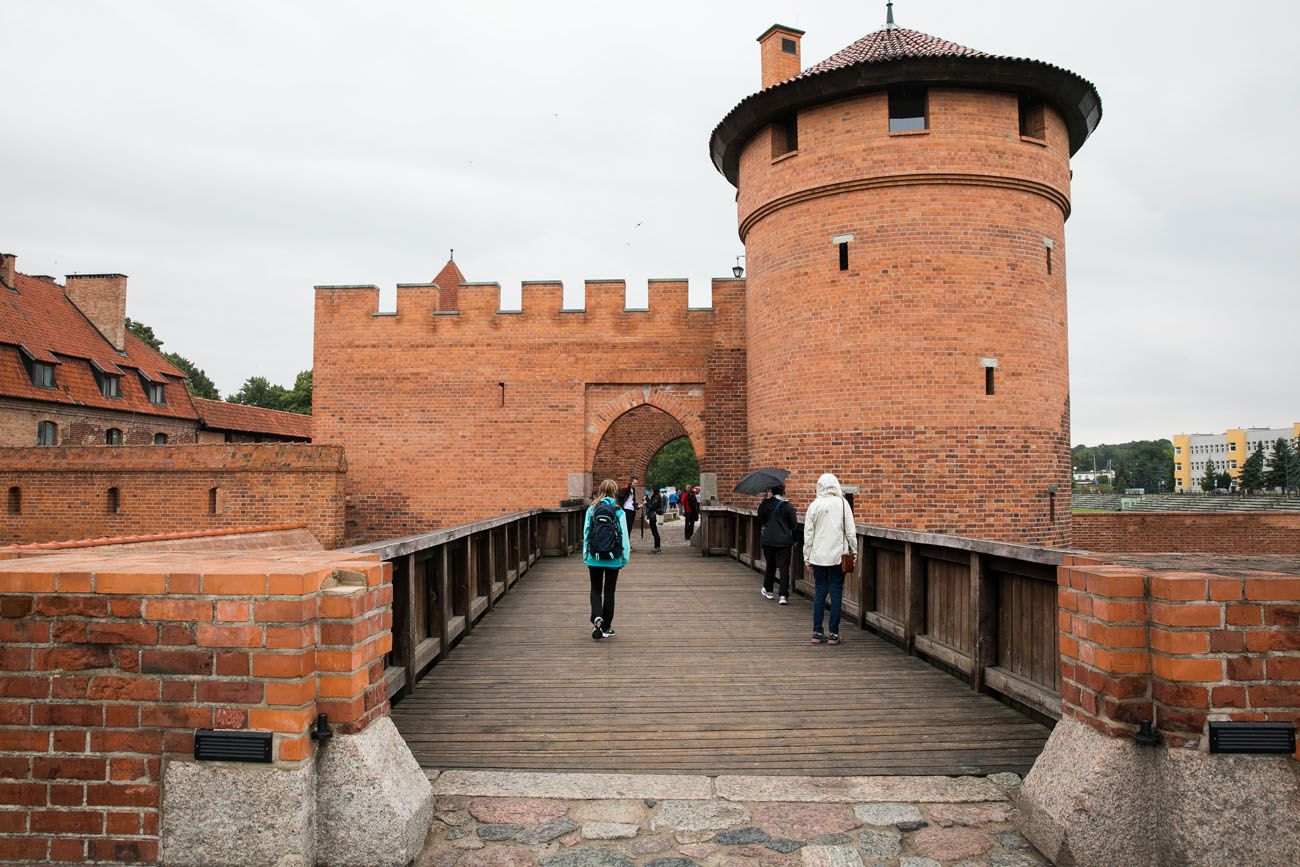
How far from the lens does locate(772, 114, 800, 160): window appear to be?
568 inches

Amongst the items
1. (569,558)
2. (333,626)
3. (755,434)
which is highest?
(755,434)

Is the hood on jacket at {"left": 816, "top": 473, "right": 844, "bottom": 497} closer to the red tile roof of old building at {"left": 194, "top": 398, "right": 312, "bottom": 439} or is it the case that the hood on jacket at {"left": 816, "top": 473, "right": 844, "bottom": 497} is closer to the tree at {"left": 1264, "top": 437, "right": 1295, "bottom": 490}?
the red tile roof of old building at {"left": 194, "top": 398, "right": 312, "bottom": 439}

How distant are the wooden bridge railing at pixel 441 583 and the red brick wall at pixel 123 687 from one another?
1384 millimetres

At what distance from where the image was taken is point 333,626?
2.89 m

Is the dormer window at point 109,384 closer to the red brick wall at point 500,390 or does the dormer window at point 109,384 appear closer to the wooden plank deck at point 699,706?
the red brick wall at point 500,390

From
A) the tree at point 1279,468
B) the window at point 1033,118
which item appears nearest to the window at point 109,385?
the window at point 1033,118

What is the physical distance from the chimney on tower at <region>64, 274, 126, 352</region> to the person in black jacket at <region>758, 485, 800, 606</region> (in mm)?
33827

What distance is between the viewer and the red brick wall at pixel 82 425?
88.0ft

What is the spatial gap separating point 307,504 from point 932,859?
17206mm

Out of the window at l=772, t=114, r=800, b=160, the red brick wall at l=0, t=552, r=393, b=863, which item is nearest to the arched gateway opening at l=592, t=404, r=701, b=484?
the window at l=772, t=114, r=800, b=160

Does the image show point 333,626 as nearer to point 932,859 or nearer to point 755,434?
point 932,859

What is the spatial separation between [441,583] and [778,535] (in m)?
4.12

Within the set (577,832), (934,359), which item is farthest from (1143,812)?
(934,359)

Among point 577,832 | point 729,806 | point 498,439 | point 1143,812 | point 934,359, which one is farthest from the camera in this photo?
point 498,439
